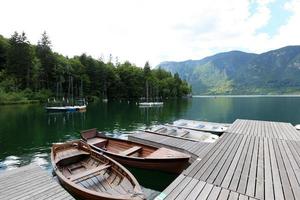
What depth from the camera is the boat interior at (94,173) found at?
6.42 m

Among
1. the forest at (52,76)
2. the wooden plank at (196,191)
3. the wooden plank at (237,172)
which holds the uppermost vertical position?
the forest at (52,76)

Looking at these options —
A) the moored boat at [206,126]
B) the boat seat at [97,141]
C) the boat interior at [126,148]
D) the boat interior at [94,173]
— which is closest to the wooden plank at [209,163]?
the boat interior at [126,148]

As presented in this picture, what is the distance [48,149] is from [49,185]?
1001cm

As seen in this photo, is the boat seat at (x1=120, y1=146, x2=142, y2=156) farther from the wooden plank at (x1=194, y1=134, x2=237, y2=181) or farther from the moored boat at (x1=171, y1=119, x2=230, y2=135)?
the moored boat at (x1=171, y1=119, x2=230, y2=135)

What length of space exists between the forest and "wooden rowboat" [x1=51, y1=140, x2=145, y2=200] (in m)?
51.6

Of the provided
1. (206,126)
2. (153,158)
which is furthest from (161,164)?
(206,126)

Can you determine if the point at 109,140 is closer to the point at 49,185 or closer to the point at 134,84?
the point at 49,185

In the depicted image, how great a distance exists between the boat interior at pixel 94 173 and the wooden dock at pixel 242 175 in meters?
1.87

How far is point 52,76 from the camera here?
67438mm

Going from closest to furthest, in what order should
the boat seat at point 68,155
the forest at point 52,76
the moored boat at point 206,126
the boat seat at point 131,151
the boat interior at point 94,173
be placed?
1. the boat interior at point 94,173
2. the boat seat at point 68,155
3. the boat seat at point 131,151
4. the moored boat at point 206,126
5. the forest at point 52,76

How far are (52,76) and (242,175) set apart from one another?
73.1 metres

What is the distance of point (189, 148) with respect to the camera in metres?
10.1

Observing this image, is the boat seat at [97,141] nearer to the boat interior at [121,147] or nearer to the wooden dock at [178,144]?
the boat interior at [121,147]

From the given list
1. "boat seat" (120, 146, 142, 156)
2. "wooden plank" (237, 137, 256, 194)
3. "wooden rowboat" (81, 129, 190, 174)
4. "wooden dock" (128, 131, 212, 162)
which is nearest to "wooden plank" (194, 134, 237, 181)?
"wooden dock" (128, 131, 212, 162)
